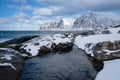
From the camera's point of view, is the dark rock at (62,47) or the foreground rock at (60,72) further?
the dark rock at (62,47)

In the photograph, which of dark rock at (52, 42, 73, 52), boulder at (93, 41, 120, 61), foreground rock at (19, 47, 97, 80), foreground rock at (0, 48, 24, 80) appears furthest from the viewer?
dark rock at (52, 42, 73, 52)

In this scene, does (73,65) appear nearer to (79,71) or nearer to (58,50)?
(79,71)

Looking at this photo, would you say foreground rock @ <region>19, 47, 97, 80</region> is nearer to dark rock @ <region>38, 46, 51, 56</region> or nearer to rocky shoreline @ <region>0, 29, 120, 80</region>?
rocky shoreline @ <region>0, 29, 120, 80</region>

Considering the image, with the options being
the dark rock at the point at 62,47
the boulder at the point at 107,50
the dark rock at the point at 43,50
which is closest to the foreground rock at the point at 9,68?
the dark rock at the point at 43,50

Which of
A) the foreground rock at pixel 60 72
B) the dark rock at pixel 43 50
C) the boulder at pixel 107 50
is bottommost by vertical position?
the foreground rock at pixel 60 72

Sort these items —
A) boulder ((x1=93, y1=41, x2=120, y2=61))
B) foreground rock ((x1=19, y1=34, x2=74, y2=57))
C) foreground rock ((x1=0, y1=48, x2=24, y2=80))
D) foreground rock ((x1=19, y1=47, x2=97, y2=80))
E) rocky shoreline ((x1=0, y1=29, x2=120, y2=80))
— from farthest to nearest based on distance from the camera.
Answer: foreground rock ((x1=19, y1=34, x2=74, y2=57)) < boulder ((x1=93, y1=41, x2=120, y2=61)) < rocky shoreline ((x1=0, y1=29, x2=120, y2=80)) < foreground rock ((x1=19, y1=47, x2=97, y2=80)) < foreground rock ((x1=0, y1=48, x2=24, y2=80))

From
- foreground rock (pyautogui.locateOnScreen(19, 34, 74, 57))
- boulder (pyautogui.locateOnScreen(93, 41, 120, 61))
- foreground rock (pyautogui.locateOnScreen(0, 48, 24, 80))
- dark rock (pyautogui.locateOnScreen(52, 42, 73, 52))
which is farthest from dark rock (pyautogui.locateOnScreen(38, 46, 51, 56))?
boulder (pyautogui.locateOnScreen(93, 41, 120, 61))

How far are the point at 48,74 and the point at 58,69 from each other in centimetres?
190

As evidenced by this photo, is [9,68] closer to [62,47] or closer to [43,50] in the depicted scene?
[43,50]

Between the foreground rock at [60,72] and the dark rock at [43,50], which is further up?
the dark rock at [43,50]

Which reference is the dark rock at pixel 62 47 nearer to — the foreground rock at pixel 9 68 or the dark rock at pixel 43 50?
the dark rock at pixel 43 50

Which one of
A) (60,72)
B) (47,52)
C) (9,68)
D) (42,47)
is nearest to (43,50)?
(42,47)

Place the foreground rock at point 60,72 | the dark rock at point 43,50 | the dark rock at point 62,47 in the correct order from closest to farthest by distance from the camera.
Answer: the foreground rock at point 60,72, the dark rock at point 43,50, the dark rock at point 62,47

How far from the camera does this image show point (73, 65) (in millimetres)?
19000
